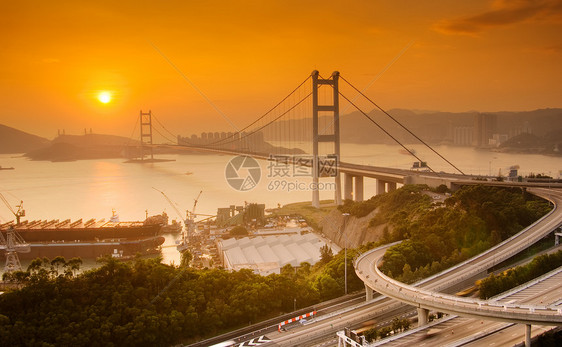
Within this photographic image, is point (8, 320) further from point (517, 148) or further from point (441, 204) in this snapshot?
point (517, 148)

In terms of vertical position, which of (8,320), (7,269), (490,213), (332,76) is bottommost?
(7,269)

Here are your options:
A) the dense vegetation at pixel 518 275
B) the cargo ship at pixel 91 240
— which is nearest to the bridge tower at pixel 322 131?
the cargo ship at pixel 91 240

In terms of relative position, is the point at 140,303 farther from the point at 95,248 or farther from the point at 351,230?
the point at 95,248

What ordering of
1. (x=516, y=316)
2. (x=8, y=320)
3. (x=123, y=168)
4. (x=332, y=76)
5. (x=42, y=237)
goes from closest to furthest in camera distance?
1. (x=516, y=316)
2. (x=8, y=320)
3. (x=42, y=237)
4. (x=332, y=76)
5. (x=123, y=168)

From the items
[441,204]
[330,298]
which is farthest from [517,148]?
[330,298]

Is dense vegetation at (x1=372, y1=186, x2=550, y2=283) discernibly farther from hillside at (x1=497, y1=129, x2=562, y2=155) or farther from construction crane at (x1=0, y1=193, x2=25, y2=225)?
hillside at (x1=497, y1=129, x2=562, y2=155)

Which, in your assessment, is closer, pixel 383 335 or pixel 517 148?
pixel 383 335

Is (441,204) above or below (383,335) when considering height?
above
